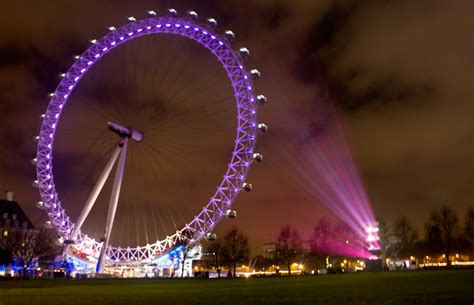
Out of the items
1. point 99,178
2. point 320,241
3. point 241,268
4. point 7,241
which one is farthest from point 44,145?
point 241,268

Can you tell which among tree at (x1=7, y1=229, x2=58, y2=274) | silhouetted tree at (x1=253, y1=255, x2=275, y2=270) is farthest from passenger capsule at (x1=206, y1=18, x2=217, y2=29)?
silhouetted tree at (x1=253, y1=255, x2=275, y2=270)

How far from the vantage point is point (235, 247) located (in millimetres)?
80688

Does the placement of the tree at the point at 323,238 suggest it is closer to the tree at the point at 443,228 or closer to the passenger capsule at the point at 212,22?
the tree at the point at 443,228

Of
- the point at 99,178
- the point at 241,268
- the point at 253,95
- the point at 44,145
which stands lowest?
the point at 241,268

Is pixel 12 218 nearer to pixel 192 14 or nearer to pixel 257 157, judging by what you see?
pixel 192 14

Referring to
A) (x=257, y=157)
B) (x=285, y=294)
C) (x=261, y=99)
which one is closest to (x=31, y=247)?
(x=257, y=157)

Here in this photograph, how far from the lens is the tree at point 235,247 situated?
79.9 metres

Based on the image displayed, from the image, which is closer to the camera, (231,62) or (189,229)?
(231,62)

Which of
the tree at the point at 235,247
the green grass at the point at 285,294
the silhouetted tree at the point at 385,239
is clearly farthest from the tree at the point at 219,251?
the green grass at the point at 285,294

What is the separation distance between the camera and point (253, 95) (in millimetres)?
45594

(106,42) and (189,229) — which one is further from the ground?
(106,42)

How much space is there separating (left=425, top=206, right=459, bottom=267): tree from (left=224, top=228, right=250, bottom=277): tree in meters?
32.0

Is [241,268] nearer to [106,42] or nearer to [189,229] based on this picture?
[189,229]

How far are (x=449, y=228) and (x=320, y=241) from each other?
2161 cm
